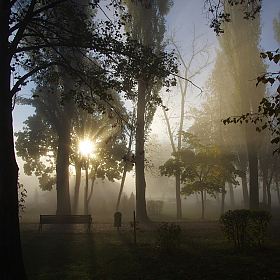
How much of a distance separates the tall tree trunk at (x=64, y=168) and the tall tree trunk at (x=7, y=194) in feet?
39.5

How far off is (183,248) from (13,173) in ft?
20.1

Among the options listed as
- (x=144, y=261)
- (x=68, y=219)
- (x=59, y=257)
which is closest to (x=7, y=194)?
(x=59, y=257)

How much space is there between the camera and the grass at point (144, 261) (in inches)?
219

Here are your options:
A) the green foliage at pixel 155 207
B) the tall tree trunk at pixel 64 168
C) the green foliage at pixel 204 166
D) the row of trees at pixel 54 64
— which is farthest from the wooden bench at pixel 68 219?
the green foliage at pixel 155 207

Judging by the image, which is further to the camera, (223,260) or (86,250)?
(86,250)

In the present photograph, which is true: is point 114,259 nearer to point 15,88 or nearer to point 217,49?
point 15,88

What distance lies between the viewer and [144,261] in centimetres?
663

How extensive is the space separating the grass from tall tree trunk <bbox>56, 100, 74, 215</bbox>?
744 centimetres

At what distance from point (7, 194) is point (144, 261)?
4.24m

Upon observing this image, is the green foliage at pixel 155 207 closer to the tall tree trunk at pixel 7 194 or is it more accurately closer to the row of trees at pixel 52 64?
the row of trees at pixel 52 64

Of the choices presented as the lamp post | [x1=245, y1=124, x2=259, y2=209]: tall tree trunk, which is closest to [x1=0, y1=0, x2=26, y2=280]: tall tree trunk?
[x1=245, y1=124, x2=259, y2=209]: tall tree trunk

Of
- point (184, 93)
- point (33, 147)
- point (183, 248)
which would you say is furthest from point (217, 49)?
point (183, 248)

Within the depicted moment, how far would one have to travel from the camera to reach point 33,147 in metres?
23.5

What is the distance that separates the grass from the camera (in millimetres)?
5552
